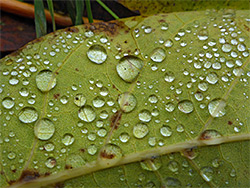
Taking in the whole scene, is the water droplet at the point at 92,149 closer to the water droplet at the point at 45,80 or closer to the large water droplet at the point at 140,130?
the large water droplet at the point at 140,130

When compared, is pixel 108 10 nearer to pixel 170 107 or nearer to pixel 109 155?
pixel 170 107

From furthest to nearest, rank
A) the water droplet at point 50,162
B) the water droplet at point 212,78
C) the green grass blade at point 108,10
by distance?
the green grass blade at point 108,10 → the water droplet at point 212,78 → the water droplet at point 50,162

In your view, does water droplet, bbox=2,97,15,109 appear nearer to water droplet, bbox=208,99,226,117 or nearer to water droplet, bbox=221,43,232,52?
water droplet, bbox=208,99,226,117

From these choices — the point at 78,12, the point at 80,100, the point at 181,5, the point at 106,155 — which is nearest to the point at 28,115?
the point at 80,100

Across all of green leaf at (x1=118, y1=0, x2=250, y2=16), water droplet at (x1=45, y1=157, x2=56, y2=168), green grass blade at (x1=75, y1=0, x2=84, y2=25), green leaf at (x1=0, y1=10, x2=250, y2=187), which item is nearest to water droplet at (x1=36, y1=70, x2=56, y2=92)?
green leaf at (x1=0, y1=10, x2=250, y2=187)

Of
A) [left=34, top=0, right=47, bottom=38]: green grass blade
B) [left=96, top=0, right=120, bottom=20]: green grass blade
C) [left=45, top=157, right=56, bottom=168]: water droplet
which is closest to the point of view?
[left=45, top=157, right=56, bottom=168]: water droplet

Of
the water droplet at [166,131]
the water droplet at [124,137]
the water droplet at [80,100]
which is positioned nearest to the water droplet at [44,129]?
the water droplet at [80,100]
